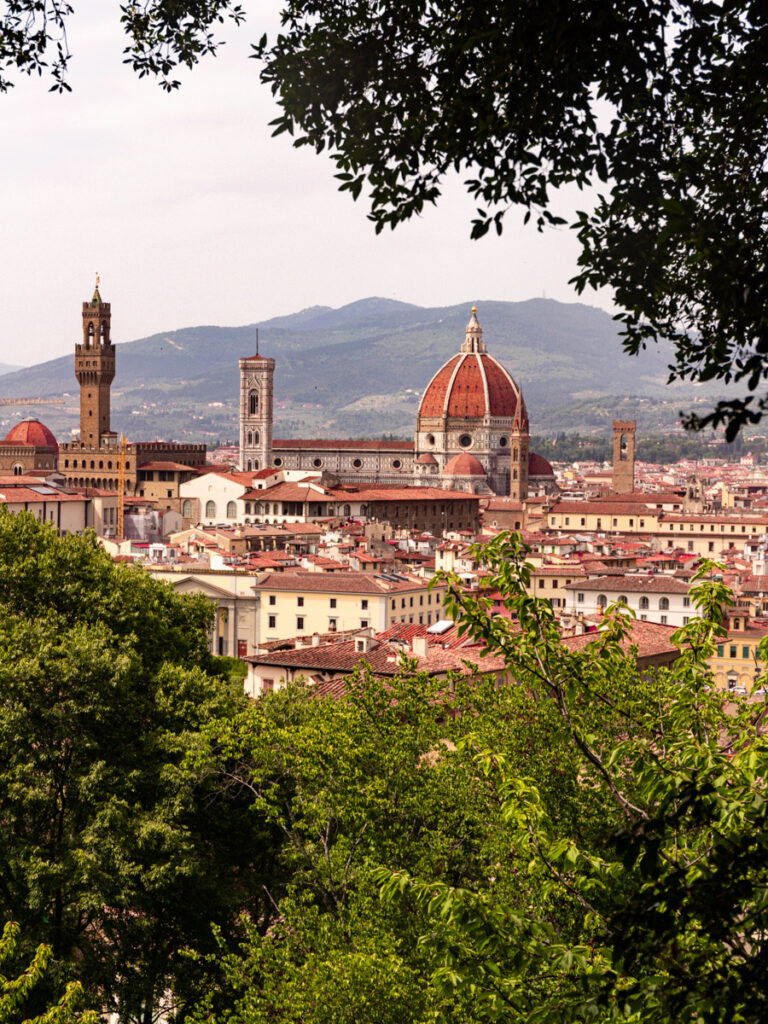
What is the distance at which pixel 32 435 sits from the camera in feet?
361

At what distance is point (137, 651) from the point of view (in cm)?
1789

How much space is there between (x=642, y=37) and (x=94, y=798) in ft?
38.2

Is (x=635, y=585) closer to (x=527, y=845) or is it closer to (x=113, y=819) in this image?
(x=113, y=819)

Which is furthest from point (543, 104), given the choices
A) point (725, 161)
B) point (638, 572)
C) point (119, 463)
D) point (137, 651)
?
point (119, 463)

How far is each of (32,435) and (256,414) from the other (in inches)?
867

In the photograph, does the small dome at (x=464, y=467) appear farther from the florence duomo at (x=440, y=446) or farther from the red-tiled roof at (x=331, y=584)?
the red-tiled roof at (x=331, y=584)

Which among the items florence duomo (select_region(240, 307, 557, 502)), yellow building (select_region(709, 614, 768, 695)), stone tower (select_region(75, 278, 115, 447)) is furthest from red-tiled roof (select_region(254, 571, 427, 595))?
florence duomo (select_region(240, 307, 557, 502))

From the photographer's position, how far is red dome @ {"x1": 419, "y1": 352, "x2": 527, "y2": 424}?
135625 mm

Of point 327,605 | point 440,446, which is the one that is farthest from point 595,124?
point 440,446

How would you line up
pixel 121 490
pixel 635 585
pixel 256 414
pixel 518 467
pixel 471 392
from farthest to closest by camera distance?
pixel 471 392 < pixel 256 414 < pixel 518 467 < pixel 121 490 < pixel 635 585

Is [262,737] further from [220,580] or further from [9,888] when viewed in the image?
[220,580]

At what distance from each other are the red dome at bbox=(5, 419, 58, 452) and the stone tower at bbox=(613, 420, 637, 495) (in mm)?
51657

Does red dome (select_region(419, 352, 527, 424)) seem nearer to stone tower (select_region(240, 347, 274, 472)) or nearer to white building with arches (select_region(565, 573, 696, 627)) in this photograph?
stone tower (select_region(240, 347, 274, 472))

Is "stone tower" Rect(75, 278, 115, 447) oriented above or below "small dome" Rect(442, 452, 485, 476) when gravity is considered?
above
